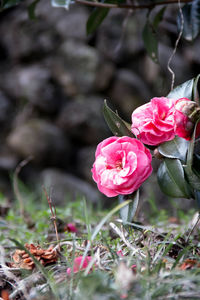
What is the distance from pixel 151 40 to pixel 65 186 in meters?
1.62

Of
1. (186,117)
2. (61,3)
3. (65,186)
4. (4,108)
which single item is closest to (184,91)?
(186,117)

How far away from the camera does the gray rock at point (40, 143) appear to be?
2762mm

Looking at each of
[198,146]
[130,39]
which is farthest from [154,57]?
[130,39]

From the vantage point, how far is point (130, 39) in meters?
2.94

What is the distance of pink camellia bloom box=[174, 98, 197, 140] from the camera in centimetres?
67

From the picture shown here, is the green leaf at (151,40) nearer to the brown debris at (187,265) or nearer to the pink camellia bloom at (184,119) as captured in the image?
the pink camellia bloom at (184,119)

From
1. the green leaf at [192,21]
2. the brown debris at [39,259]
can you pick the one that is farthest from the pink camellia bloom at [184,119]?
Answer: the green leaf at [192,21]

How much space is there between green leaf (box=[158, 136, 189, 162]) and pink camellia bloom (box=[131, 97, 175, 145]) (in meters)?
0.01

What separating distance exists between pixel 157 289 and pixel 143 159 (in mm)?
262

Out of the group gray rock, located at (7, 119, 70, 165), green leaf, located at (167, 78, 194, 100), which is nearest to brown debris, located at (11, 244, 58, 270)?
green leaf, located at (167, 78, 194, 100)

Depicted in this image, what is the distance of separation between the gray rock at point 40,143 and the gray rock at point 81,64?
427 millimetres

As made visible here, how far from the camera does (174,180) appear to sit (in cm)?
70

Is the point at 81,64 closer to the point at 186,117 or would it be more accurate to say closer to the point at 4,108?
the point at 4,108

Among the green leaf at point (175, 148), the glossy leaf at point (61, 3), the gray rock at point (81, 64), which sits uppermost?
the glossy leaf at point (61, 3)
